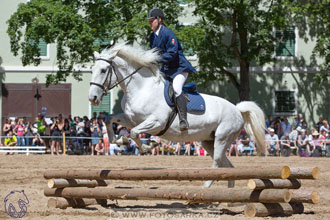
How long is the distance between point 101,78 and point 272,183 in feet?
9.63

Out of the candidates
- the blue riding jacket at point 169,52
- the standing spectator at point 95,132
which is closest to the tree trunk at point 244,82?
the standing spectator at point 95,132

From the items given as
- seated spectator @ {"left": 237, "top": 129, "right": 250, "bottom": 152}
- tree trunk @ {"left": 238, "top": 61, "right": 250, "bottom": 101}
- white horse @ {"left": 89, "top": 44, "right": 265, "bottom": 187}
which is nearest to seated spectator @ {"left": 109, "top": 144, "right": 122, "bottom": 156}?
seated spectator @ {"left": 237, "top": 129, "right": 250, "bottom": 152}

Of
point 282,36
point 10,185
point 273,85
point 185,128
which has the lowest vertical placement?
point 10,185

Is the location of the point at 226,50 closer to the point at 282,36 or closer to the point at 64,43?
the point at 282,36

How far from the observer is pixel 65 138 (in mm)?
24375

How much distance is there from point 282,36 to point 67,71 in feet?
39.0

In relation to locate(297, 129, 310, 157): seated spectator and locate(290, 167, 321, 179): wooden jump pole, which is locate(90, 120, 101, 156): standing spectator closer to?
locate(297, 129, 310, 157): seated spectator

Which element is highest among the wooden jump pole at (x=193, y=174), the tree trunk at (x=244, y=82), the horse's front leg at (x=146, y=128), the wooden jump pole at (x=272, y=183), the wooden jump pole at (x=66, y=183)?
the tree trunk at (x=244, y=82)

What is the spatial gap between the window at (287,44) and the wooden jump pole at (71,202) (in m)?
26.3

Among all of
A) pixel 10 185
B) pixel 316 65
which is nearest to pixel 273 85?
pixel 316 65

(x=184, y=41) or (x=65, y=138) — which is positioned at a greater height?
(x=184, y=41)

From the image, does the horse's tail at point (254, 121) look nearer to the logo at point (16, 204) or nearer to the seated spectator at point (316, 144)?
the logo at point (16, 204)

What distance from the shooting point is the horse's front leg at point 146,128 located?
913cm

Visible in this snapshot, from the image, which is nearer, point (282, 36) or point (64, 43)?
point (64, 43)
